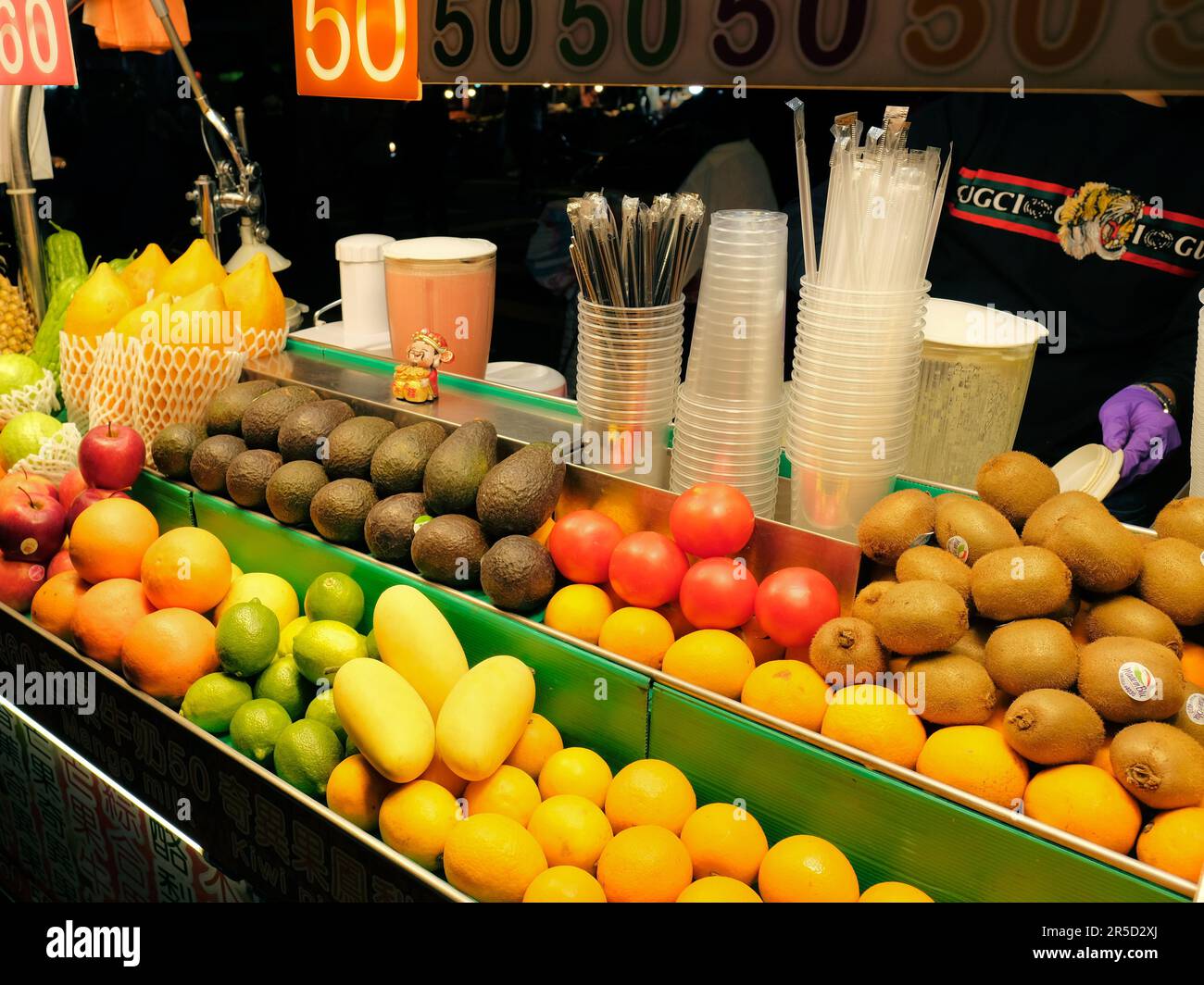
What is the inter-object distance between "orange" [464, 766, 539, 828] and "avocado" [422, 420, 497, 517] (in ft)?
1.75

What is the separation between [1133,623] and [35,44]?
2798 mm

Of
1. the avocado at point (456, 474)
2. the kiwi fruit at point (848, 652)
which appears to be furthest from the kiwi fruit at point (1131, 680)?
the avocado at point (456, 474)

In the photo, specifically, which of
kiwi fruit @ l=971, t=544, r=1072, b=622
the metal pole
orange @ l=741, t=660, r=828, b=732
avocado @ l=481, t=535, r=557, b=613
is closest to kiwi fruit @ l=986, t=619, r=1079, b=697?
kiwi fruit @ l=971, t=544, r=1072, b=622

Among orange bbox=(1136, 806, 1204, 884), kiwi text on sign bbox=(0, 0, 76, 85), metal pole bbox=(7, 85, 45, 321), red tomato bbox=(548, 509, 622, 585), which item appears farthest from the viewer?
metal pole bbox=(7, 85, 45, 321)

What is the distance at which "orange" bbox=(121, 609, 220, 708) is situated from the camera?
1639 millimetres

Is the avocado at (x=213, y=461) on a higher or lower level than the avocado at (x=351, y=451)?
lower

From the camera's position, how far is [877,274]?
1421 mm

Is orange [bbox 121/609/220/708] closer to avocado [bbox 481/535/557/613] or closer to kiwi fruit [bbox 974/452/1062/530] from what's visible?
avocado [bbox 481/535/557/613]

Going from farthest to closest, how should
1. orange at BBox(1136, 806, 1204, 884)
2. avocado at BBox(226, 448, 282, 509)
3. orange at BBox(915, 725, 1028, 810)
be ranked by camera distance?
avocado at BBox(226, 448, 282, 509) → orange at BBox(915, 725, 1028, 810) → orange at BBox(1136, 806, 1204, 884)

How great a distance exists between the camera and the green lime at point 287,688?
5.29 ft

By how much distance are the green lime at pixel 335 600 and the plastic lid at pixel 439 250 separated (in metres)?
0.86

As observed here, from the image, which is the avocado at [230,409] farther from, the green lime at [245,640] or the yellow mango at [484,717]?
the yellow mango at [484,717]

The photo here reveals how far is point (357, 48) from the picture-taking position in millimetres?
1927
